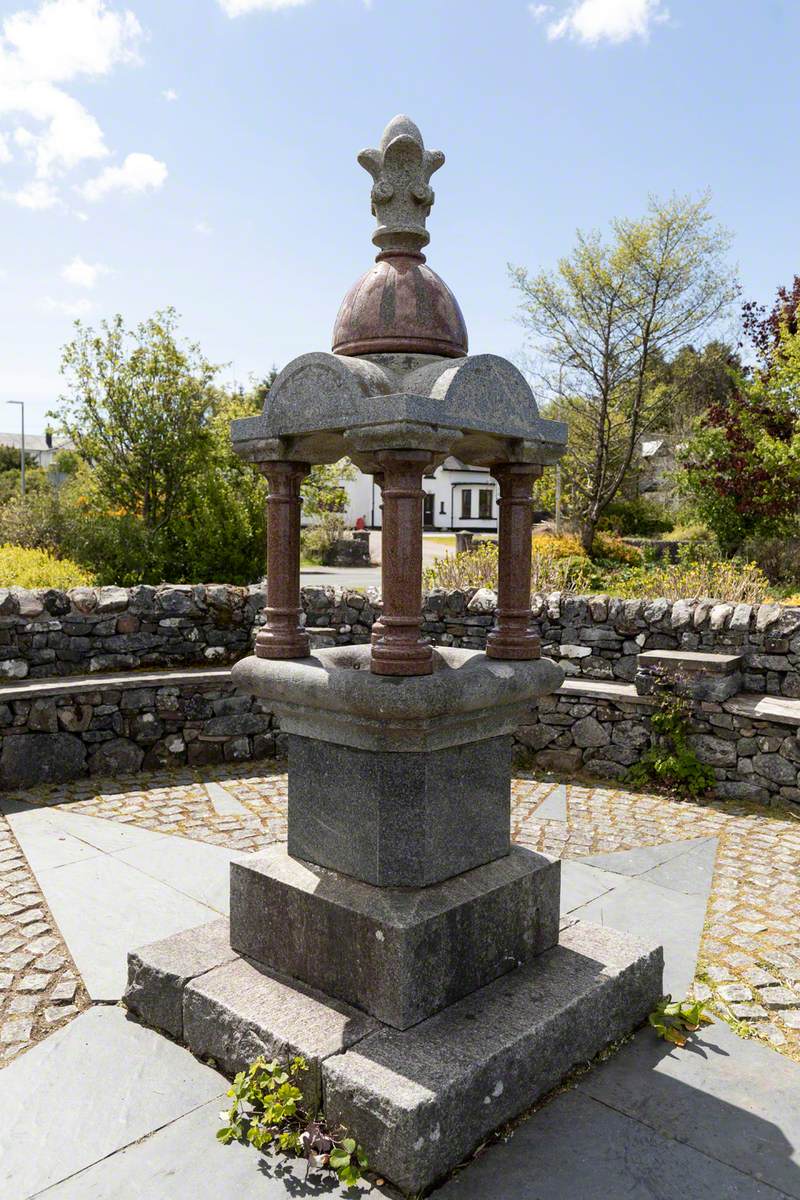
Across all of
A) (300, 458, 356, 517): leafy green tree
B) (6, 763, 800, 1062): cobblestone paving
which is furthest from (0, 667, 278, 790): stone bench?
(300, 458, 356, 517): leafy green tree

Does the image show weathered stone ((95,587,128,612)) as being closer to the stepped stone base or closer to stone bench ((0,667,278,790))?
stone bench ((0,667,278,790))

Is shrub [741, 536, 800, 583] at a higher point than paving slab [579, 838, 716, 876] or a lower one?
higher

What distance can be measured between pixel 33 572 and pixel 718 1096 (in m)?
8.55

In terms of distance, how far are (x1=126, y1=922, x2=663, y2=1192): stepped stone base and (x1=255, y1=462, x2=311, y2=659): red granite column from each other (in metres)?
1.27

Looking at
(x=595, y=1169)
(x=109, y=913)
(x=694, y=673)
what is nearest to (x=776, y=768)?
(x=694, y=673)

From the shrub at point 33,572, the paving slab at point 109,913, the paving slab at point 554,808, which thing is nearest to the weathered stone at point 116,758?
the paving slab at point 109,913

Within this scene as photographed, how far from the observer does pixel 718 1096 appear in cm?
295

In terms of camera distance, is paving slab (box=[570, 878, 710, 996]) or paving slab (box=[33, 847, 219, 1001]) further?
paving slab (box=[570, 878, 710, 996])

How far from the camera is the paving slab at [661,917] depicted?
3947 millimetres

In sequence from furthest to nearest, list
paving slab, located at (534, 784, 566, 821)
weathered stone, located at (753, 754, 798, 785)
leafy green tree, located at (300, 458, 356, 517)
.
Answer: leafy green tree, located at (300, 458, 356, 517)
weathered stone, located at (753, 754, 798, 785)
paving slab, located at (534, 784, 566, 821)

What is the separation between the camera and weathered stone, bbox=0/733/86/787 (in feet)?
22.0

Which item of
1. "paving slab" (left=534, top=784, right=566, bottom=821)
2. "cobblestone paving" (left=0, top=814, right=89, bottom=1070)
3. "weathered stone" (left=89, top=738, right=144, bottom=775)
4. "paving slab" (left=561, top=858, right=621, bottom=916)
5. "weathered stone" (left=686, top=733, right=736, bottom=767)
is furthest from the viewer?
"weathered stone" (left=89, top=738, right=144, bottom=775)

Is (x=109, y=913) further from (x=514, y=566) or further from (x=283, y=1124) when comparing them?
(x=514, y=566)

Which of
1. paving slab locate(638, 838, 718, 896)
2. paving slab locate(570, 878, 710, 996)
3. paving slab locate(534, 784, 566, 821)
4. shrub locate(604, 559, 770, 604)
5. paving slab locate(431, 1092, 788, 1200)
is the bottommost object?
paving slab locate(534, 784, 566, 821)
